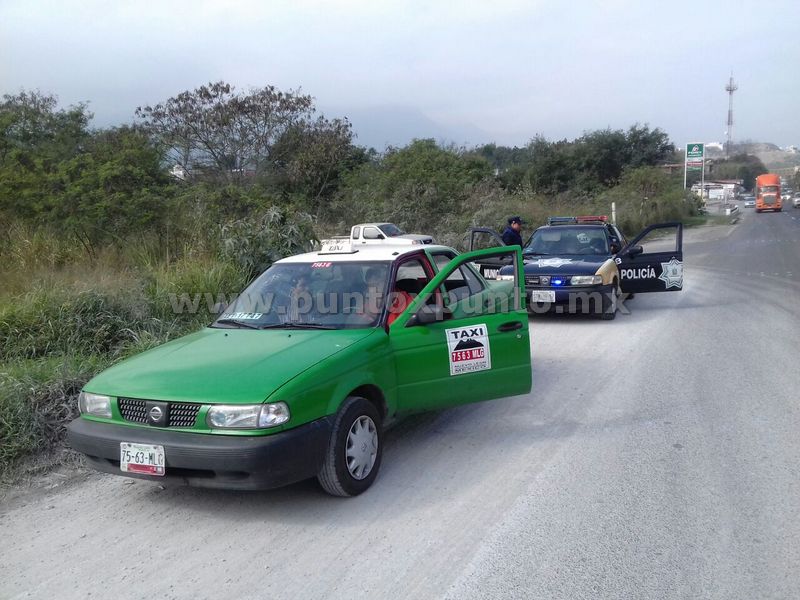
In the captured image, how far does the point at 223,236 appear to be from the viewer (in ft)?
33.7

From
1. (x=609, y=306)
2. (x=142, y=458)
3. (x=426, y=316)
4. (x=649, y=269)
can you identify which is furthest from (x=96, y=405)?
(x=649, y=269)

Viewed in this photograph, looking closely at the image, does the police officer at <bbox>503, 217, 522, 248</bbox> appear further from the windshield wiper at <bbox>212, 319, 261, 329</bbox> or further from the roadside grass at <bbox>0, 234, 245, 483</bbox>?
the windshield wiper at <bbox>212, 319, 261, 329</bbox>

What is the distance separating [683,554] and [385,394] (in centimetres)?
206

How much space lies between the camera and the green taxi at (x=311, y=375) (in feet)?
12.4

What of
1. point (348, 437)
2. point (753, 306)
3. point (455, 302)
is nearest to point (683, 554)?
point (348, 437)

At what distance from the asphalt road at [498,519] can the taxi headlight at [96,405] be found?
0.66 m

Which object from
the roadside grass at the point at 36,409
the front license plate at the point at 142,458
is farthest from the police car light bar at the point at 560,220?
the front license plate at the point at 142,458

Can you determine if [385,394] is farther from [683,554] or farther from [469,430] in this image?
[683,554]

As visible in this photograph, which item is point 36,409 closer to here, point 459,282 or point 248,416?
point 248,416

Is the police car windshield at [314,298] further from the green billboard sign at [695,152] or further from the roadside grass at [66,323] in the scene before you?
the green billboard sign at [695,152]

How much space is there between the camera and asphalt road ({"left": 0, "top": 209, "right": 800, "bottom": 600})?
3.34 meters

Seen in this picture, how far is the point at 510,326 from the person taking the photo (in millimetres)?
5449

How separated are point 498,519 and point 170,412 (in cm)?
202

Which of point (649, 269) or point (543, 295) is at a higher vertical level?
point (649, 269)
